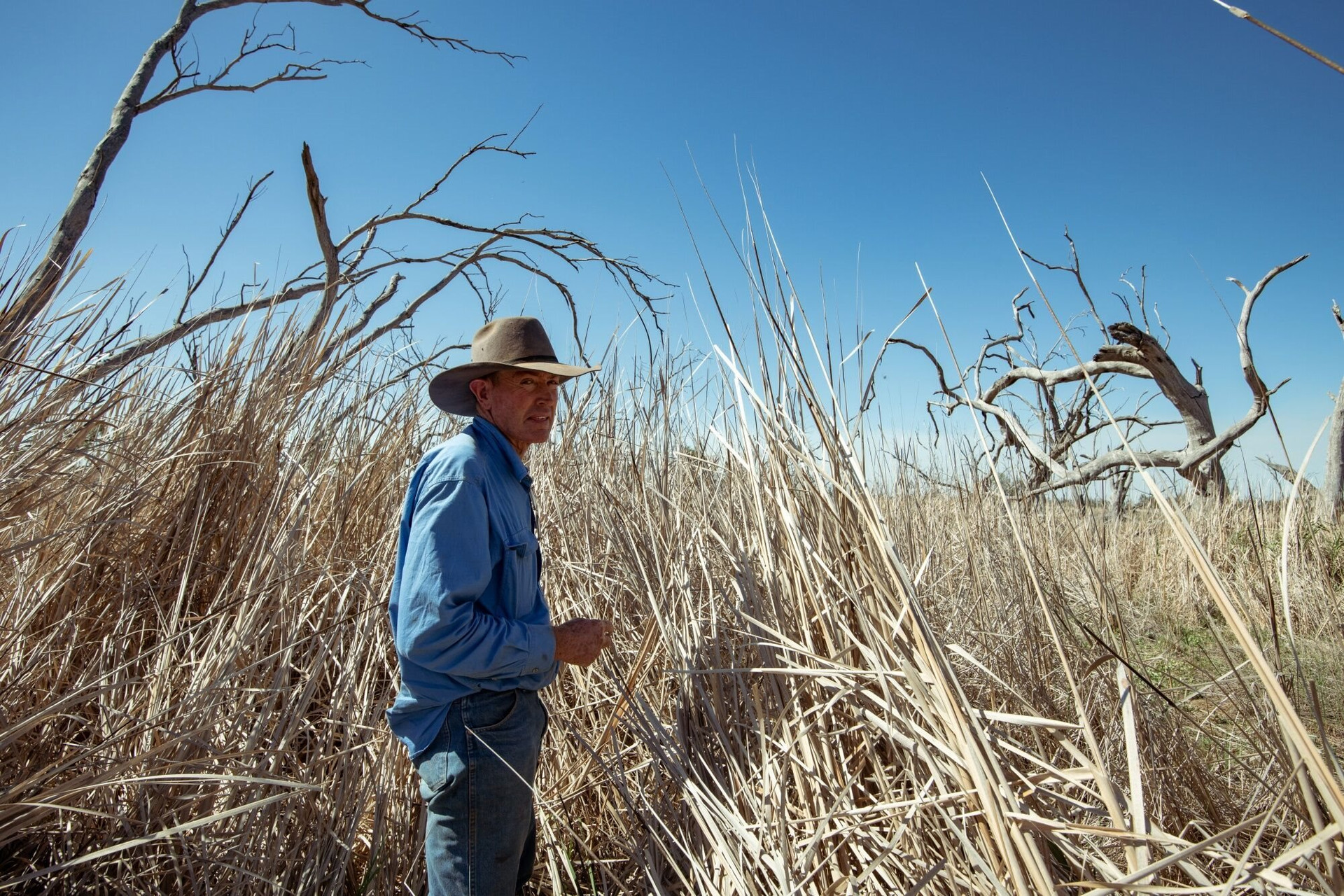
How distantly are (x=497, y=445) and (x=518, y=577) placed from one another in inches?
11.5

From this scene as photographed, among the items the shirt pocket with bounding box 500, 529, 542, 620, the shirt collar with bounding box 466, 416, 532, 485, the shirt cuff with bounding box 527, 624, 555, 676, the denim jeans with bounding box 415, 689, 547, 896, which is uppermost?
the shirt collar with bounding box 466, 416, 532, 485

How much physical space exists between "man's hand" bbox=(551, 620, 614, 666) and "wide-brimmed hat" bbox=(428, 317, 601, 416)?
1.71 ft

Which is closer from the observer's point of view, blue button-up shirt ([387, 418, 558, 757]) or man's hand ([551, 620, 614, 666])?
blue button-up shirt ([387, 418, 558, 757])

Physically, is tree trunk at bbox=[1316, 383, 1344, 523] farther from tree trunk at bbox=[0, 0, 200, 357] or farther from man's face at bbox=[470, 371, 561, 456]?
tree trunk at bbox=[0, 0, 200, 357]

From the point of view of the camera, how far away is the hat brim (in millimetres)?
1587

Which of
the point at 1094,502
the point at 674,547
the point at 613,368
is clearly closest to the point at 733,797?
the point at 674,547

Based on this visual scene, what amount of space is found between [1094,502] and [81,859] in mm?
6514

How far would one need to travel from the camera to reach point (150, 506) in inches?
92.0

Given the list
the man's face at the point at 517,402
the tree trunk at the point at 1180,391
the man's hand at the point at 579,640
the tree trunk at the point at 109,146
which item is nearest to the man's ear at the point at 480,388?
the man's face at the point at 517,402

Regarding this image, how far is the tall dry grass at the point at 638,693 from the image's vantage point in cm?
118

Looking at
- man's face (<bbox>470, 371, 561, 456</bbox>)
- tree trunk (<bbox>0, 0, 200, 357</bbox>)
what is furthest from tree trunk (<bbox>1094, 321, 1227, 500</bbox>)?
tree trunk (<bbox>0, 0, 200, 357</bbox>)

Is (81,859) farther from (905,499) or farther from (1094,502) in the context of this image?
(1094,502)

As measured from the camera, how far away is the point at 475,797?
136 cm

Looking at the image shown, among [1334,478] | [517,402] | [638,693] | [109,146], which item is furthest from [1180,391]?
[109,146]
